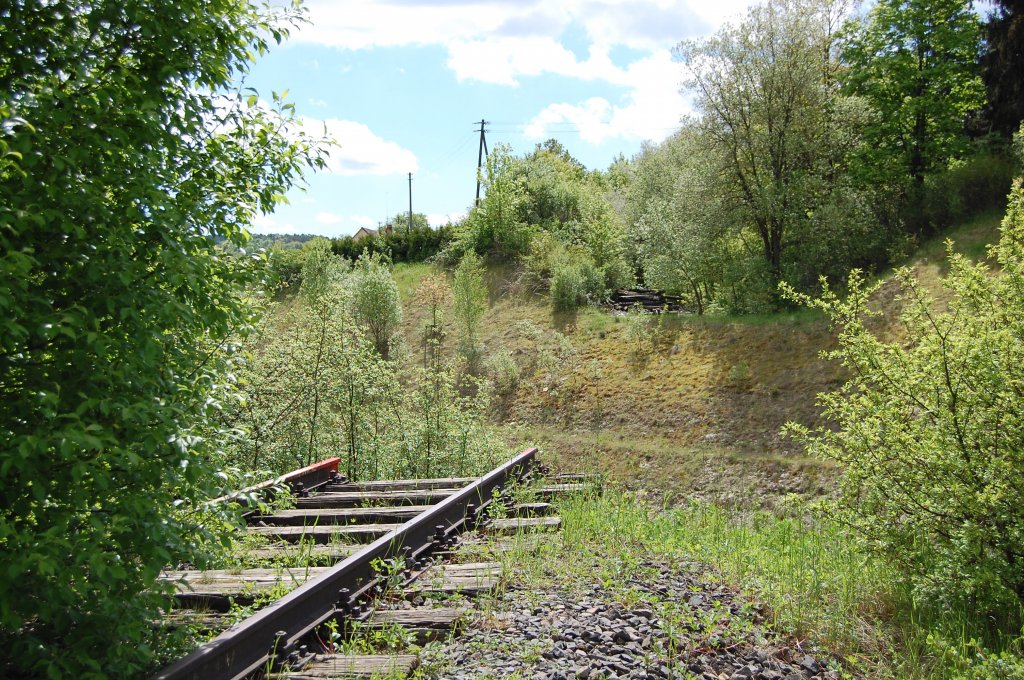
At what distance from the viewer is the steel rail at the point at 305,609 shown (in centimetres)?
353

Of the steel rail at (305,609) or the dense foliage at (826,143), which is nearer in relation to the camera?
the steel rail at (305,609)

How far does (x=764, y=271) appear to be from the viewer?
19.4 metres

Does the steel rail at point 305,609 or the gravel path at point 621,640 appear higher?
the steel rail at point 305,609

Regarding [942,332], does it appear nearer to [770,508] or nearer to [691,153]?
[770,508]

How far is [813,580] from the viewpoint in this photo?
17.3 feet

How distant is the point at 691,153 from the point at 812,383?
893 cm

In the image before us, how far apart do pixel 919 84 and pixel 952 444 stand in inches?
683

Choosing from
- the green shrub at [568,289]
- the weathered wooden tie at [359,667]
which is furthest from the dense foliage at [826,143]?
the weathered wooden tie at [359,667]

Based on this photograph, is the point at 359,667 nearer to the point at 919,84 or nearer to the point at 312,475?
the point at 312,475

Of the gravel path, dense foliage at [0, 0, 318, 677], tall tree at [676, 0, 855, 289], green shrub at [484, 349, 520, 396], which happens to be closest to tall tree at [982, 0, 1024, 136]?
tall tree at [676, 0, 855, 289]

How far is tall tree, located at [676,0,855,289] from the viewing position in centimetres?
1892

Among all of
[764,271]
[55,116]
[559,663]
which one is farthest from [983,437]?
[764,271]

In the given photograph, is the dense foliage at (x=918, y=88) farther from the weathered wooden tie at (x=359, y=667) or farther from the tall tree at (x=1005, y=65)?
the weathered wooden tie at (x=359, y=667)

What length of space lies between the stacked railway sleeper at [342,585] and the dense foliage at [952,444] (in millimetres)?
2810
